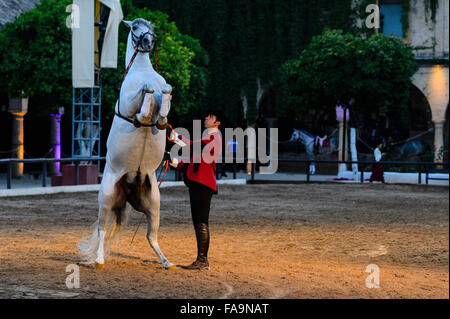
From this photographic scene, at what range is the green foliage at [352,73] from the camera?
31203 mm

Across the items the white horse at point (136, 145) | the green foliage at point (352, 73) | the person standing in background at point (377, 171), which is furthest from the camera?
the green foliage at point (352, 73)

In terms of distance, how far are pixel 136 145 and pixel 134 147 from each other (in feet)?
0.11

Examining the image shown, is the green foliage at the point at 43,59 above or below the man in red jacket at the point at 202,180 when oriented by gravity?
above

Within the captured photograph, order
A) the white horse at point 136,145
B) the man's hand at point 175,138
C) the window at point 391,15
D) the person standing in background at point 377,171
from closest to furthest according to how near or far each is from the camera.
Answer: the white horse at point 136,145 < the man's hand at point 175,138 < the person standing in background at point 377,171 < the window at point 391,15

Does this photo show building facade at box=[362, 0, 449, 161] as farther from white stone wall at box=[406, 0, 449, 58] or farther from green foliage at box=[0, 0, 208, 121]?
green foliage at box=[0, 0, 208, 121]

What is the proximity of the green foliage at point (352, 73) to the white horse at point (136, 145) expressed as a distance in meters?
22.9

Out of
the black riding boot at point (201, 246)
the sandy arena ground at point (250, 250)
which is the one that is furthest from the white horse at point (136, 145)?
the sandy arena ground at point (250, 250)

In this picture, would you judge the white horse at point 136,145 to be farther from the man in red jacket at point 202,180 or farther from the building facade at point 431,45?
the building facade at point 431,45

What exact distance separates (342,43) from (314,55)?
1296mm

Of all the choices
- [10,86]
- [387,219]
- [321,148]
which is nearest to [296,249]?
[387,219]

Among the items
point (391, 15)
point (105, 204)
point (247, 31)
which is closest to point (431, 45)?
point (391, 15)

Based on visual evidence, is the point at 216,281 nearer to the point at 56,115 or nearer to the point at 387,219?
the point at 387,219

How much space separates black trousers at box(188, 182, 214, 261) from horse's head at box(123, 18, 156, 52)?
1758 millimetres

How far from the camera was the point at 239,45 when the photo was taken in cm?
3906
